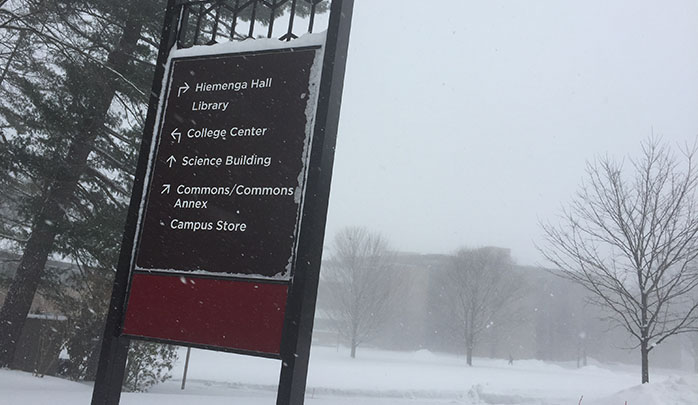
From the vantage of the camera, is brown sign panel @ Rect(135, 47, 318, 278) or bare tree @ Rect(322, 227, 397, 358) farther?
bare tree @ Rect(322, 227, 397, 358)

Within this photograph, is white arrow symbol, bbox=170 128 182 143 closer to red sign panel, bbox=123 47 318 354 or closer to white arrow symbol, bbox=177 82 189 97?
red sign panel, bbox=123 47 318 354

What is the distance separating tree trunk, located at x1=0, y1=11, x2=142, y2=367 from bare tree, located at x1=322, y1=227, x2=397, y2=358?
2840 cm

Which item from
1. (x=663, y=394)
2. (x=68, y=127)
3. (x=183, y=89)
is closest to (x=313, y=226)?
(x=183, y=89)

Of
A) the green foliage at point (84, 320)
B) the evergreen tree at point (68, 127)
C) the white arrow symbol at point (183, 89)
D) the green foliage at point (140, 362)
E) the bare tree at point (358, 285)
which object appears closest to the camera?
the white arrow symbol at point (183, 89)

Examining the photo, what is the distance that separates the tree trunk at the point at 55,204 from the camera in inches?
407

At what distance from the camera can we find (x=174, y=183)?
313 cm

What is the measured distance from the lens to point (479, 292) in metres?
41.6

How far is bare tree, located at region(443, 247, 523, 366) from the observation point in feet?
134

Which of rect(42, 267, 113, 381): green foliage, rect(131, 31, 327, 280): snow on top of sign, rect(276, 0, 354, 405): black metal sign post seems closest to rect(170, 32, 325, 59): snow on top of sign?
rect(131, 31, 327, 280): snow on top of sign

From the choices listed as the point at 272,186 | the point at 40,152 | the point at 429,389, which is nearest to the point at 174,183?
the point at 272,186

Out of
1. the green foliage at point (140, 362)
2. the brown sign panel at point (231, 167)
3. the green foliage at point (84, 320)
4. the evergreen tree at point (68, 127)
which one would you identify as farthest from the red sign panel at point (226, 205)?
the green foliage at point (140, 362)

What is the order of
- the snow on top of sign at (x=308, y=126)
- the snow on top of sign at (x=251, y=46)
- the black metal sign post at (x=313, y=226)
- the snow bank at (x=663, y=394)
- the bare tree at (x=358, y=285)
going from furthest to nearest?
1. the bare tree at (x=358, y=285)
2. the snow bank at (x=663, y=394)
3. the snow on top of sign at (x=251, y=46)
4. the snow on top of sign at (x=308, y=126)
5. the black metal sign post at (x=313, y=226)

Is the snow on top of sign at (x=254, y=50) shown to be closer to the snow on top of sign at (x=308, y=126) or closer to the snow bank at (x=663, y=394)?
the snow on top of sign at (x=308, y=126)

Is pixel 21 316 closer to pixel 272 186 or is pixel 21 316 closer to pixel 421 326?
pixel 272 186
